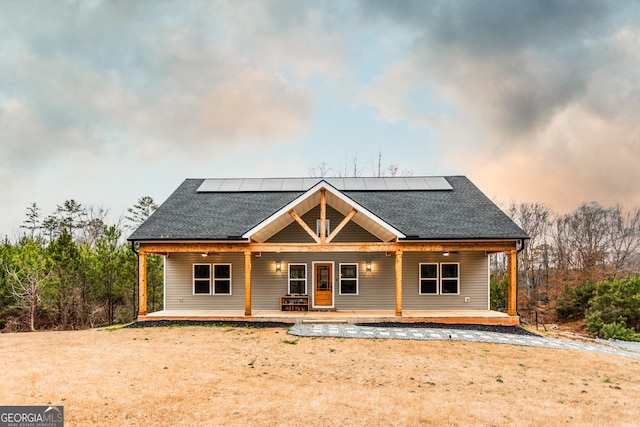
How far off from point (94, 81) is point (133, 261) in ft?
37.3

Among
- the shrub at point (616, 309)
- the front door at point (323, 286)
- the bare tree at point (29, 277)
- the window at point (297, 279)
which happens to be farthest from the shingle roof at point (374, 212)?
the shrub at point (616, 309)

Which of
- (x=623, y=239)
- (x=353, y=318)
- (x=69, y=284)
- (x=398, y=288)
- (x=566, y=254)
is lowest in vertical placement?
(x=353, y=318)

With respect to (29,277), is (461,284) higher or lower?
lower

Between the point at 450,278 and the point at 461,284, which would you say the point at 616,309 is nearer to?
the point at 461,284

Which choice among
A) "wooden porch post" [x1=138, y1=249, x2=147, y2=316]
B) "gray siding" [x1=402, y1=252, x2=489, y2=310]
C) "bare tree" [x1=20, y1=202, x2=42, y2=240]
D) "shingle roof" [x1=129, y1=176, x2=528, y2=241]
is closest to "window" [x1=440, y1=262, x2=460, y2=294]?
"gray siding" [x1=402, y1=252, x2=489, y2=310]

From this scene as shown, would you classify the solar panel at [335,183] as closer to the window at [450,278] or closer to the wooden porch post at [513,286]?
the window at [450,278]

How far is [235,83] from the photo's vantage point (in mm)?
22344

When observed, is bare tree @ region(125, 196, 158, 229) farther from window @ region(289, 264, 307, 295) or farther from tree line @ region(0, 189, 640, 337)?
window @ region(289, 264, 307, 295)

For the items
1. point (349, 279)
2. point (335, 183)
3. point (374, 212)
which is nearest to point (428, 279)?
point (349, 279)

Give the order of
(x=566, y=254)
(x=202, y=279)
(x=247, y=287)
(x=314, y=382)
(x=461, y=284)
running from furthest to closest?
(x=566, y=254) → (x=202, y=279) → (x=461, y=284) → (x=247, y=287) → (x=314, y=382)

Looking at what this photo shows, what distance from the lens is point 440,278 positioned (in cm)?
1558

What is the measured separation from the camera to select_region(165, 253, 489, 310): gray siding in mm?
15531

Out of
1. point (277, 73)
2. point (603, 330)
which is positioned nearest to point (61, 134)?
point (277, 73)

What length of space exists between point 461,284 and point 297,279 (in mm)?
6235
